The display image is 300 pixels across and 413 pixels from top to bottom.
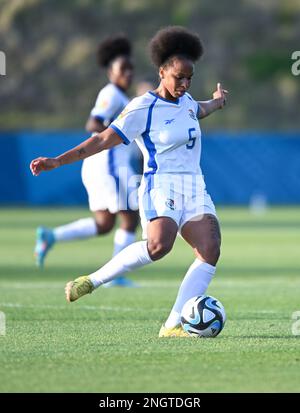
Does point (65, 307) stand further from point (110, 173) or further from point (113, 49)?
point (113, 49)

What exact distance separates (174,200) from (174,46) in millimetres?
1219

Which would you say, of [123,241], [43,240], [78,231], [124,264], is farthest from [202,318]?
[43,240]

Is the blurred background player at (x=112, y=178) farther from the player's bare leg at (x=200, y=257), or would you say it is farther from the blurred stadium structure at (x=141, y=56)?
the blurred stadium structure at (x=141, y=56)

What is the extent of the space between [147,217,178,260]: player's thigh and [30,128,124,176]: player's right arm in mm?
697

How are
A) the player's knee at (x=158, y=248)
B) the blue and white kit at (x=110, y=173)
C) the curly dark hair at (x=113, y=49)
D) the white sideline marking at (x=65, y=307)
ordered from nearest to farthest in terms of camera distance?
the player's knee at (x=158, y=248) → the white sideline marking at (x=65, y=307) → the blue and white kit at (x=110, y=173) → the curly dark hair at (x=113, y=49)

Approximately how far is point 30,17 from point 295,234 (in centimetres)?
2707

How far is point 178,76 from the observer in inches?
368

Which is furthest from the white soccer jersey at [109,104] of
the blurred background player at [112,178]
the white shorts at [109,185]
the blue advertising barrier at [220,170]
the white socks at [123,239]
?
the blue advertising barrier at [220,170]

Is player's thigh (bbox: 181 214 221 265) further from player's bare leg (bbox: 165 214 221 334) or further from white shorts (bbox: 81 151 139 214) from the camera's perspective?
white shorts (bbox: 81 151 139 214)

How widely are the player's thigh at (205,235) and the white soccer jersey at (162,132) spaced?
1.31ft

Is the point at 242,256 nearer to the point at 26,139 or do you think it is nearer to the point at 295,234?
the point at 295,234

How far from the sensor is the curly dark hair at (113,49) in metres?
15.1

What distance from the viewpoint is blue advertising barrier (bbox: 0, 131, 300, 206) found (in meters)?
36.6
